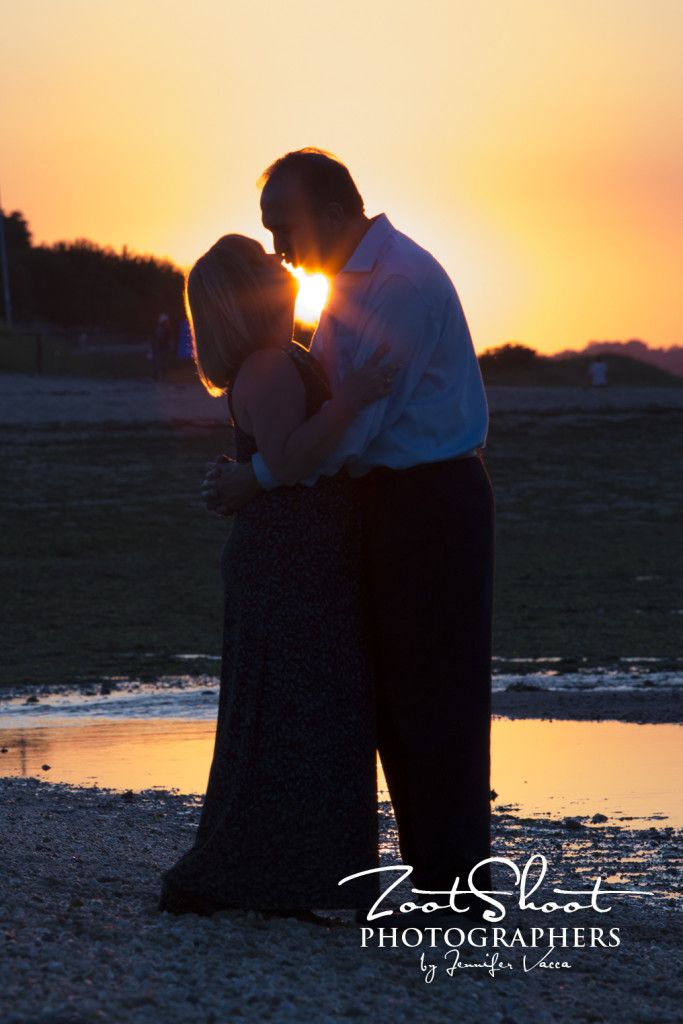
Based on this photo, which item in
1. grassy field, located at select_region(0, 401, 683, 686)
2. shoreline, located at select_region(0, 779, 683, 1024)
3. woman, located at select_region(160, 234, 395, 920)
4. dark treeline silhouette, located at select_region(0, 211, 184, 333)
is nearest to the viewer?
shoreline, located at select_region(0, 779, 683, 1024)

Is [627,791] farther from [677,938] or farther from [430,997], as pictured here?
[430,997]

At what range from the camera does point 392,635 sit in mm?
3988

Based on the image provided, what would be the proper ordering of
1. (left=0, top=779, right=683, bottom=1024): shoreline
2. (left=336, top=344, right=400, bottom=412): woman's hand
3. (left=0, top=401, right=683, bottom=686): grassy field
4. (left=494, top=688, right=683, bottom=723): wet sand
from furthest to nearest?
(left=0, top=401, right=683, bottom=686): grassy field → (left=494, top=688, right=683, bottom=723): wet sand → (left=336, top=344, right=400, bottom=412): woman's hand → (left=0, top=779, right=683, bottom=1024): shoreline

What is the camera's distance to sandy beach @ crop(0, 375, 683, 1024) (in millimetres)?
3342

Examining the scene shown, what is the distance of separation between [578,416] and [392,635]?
28431mm

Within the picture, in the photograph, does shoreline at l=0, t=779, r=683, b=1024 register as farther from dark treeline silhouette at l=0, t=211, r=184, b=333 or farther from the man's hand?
dark treeline silhouette at l=0, t=211, r=184, b=333

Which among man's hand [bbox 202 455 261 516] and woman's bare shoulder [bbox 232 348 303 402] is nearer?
woman's bare shoulder [bbox 232 348 303 402]

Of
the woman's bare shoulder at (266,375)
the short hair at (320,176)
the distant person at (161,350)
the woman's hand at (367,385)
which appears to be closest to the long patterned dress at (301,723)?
the woman's bare shoulder at (266,375)

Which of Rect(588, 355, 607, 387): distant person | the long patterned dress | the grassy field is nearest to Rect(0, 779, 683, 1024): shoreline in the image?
the long patterned dress

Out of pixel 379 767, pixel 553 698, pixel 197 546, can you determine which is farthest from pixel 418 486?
pixel 197 546

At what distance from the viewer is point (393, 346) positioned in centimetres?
384

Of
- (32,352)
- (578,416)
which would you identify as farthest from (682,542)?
(32,352)

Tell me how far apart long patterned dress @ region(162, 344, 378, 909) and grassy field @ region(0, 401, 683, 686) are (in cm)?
581

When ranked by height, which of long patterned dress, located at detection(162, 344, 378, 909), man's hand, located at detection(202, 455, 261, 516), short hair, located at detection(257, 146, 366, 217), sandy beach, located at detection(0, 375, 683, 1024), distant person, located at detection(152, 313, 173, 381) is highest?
distant person, located at detection(152, 313, 173, 381)
